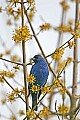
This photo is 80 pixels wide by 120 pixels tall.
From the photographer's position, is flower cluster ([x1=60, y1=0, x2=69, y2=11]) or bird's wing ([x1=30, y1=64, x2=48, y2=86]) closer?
bird's wing ([x1=30, y1=64, x2=48, y2=86])

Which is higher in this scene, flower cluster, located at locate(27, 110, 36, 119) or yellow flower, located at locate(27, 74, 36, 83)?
yellow flower, located at locate(27, 74, 36, 83)

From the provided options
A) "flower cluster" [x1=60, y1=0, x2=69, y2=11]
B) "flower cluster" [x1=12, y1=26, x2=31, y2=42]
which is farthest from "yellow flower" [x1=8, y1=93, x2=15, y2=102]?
"flower cluster" [x1=60, y1=0, x2=69, y2=11]

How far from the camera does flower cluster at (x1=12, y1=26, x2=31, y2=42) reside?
228 centimetres

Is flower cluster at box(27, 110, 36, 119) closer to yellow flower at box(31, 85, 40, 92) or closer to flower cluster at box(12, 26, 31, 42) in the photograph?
yellow flower at box(31, 85, 40, 92)

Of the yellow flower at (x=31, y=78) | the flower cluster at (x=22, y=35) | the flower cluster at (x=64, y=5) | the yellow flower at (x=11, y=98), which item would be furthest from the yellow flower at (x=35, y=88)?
the flower cluster at (x=64, y=5)

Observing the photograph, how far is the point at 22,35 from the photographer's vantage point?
2.28 m

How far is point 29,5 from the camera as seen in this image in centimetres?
246

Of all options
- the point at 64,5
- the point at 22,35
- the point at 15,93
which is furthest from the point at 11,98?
the point at 64,5

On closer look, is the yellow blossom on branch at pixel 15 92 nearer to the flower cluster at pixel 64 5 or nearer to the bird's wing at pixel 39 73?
the bird's wing at pixel 39 73

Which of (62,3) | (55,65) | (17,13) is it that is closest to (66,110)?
(17,13)

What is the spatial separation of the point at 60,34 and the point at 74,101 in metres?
1.03

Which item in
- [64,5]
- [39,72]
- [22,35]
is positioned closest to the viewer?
[22,35]

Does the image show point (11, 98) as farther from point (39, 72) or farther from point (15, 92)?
point (39, 72)

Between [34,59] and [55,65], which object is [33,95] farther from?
[55,65]
